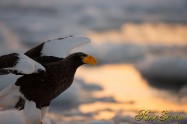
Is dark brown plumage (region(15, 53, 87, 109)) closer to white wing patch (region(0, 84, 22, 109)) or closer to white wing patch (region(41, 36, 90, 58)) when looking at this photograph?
white wing patch (region(0, 84, 22, 109))

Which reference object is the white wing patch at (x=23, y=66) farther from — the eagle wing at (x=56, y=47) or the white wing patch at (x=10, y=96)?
the eagle wing at (x=56, y=47)

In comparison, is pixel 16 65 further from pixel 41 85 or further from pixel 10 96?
pixel 10 96

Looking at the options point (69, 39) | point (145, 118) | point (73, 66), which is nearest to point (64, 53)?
point (69, 39)

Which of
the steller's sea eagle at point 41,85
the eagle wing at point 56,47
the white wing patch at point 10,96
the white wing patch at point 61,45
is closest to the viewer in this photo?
the steller's sea eagle at point 41,85

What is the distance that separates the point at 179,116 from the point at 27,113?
4.45 m

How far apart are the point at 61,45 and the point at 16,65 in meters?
4.13

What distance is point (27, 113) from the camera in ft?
59.0

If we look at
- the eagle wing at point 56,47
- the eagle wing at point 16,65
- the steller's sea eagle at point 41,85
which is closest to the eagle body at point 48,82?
the steller's sea eagle at point 41,85

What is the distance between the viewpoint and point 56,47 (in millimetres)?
20375

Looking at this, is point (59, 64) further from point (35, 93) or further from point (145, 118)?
point (145, 118)

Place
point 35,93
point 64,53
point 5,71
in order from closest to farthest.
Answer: point 5,71, point 35,93, point 64,53

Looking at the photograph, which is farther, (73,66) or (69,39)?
(69,39)

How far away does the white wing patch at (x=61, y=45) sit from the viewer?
65.9 ft

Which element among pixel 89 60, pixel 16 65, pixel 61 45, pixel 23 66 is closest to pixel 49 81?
pixel 89 60
